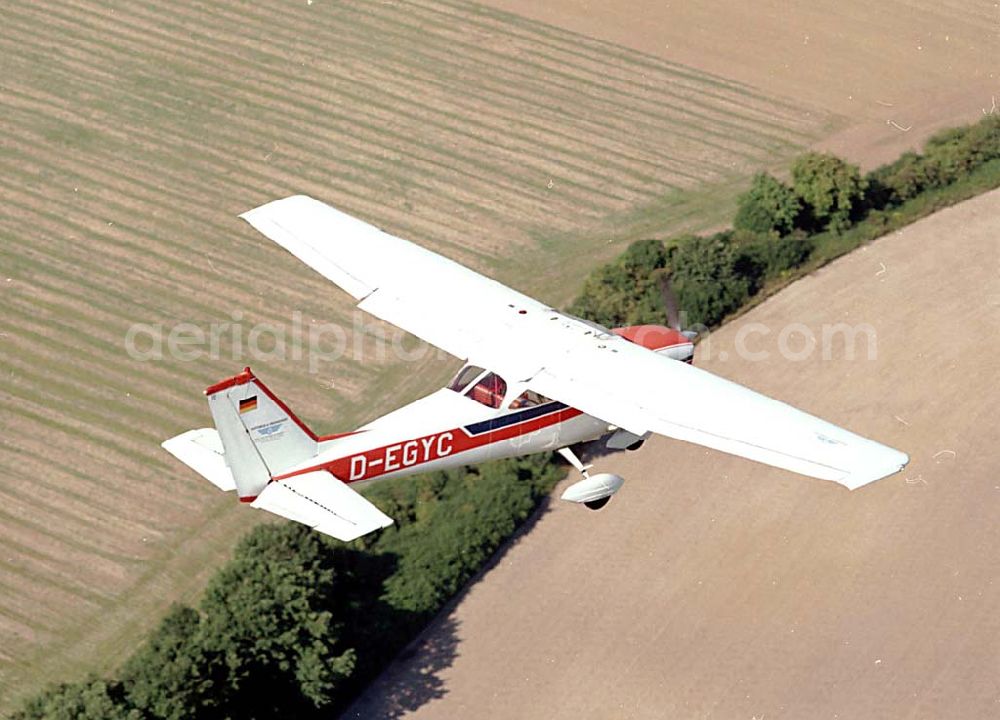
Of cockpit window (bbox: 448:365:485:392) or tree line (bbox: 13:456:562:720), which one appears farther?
tree line (bbox: 13:456:562:720)

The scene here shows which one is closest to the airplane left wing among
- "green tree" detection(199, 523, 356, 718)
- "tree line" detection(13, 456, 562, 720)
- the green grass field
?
"tree line" detection(13, 456, 562, 720)

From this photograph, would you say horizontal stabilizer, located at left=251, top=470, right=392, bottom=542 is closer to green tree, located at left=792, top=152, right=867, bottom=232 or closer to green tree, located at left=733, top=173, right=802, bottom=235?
green tree, located at left=733, top=173, right=802, bottom=235

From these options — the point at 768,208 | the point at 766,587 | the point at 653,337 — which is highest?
the point at 653,337

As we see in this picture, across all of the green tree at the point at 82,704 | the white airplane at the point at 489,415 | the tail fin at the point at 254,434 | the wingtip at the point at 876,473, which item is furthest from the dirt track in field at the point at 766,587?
the wingtip at the point at 876,473

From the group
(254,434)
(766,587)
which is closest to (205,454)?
(254,434)

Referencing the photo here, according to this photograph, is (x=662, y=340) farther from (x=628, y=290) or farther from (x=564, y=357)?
(x=628, y=290)

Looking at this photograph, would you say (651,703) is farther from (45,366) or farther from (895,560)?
(45,366)
